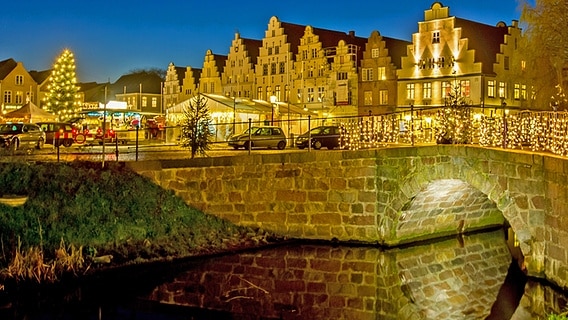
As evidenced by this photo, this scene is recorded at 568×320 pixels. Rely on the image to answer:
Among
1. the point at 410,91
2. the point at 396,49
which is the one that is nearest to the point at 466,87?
the point at 410,91

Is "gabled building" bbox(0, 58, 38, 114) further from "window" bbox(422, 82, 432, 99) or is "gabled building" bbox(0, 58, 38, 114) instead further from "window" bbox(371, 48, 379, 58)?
"window" bbox(422, 82, 432, 99)

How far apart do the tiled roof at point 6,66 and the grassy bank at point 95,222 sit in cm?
7169

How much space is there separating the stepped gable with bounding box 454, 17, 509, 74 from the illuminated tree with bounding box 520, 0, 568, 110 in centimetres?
1699

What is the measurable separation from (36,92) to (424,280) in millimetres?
81028

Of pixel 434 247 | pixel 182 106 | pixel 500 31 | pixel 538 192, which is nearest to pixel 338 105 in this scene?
pixel 500 31

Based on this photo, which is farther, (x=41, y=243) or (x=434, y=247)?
(x=434, y=247)

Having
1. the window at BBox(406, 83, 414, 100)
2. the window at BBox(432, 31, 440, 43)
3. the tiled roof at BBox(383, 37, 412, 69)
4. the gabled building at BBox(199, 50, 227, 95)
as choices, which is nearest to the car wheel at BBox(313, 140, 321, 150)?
the window at BBox(432, 31, 440, 43)

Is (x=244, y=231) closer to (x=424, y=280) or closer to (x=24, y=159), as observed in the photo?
(x=424, y=280)

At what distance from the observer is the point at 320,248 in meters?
18.2

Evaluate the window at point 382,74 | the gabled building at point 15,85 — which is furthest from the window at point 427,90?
the gabled building at point 15,85

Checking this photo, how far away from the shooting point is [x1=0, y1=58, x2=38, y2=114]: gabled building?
8394 centimetres

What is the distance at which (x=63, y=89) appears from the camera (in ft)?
186

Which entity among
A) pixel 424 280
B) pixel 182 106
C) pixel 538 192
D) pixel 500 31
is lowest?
pixel 424 280

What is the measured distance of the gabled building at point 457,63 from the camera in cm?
5006
